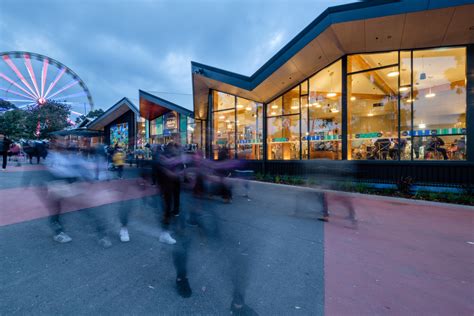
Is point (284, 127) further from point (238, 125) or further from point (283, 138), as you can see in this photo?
point (238, 125)

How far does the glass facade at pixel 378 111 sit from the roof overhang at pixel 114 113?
16.9 metres

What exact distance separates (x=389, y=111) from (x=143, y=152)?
20239 mm

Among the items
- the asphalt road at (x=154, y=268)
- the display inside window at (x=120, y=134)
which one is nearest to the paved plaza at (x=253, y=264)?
the asphalt road at (x=154, y=268)

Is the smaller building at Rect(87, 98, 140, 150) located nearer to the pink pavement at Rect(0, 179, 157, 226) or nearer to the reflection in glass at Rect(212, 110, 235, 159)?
the reflection in glass at Rect(212, 110, 235, 159)

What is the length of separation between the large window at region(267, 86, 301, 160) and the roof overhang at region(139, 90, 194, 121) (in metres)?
7.99

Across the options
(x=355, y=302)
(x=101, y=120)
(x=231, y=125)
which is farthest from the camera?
(x=101, y=120)

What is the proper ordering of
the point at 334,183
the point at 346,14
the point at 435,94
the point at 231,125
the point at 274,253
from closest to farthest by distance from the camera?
the point at 274,253, the point at 334,183, the point at 346,14, the point at 435,94, the point at 231,125

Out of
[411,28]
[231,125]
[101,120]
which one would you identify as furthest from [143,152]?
[411,28]

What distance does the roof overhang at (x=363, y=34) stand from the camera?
282 inches

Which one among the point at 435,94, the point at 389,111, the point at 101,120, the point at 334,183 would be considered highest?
the point at 101,120

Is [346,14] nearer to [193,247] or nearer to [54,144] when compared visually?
[193,247]

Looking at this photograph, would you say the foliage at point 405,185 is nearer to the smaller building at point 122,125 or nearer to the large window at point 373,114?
the large window at point 373,114

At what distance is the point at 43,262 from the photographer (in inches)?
122

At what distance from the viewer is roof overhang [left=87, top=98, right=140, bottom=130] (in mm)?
22953
